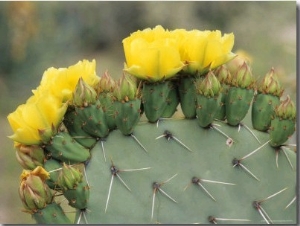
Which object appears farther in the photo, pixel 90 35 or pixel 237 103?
pixel 90 35

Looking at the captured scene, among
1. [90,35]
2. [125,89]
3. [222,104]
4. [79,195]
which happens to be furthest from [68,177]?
[90,35]

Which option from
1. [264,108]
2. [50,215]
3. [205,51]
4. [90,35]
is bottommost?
[90,35]

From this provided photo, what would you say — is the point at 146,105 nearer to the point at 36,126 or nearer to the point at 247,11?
the point at 36,126

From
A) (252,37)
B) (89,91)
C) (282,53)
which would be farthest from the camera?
(252,37)

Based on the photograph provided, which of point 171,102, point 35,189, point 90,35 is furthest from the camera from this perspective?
point 90,35

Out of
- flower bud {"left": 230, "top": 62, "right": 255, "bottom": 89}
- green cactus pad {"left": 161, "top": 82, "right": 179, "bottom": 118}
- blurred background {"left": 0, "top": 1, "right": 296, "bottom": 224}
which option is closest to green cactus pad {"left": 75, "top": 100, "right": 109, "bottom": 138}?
green cactus pad {"left": 161, "top": 82, "right": 179, "bottom": 118}

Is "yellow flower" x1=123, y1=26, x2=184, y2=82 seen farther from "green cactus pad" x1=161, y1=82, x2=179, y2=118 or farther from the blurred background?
the blurred background

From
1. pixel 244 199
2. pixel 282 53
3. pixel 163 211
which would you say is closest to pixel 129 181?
pixel 163 211

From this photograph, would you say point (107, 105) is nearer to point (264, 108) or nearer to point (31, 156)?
point (31, 156)
